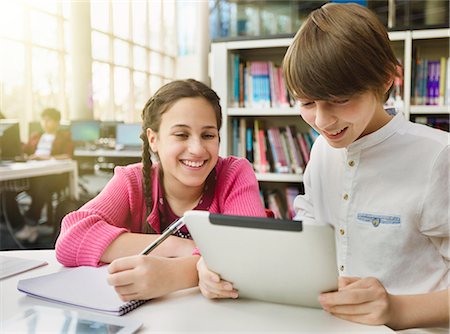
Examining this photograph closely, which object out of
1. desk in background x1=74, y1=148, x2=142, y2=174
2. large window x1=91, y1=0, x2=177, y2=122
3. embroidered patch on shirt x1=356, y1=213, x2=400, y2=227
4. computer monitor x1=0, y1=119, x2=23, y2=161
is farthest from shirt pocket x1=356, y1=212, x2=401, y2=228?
large window x1=91, y1=0, x2=177, y2=122

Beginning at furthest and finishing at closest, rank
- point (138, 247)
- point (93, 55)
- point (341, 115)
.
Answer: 1. point (93, 55)
2. point (138, 247)
3. point (341, 115)

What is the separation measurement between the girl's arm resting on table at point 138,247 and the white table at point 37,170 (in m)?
2.99

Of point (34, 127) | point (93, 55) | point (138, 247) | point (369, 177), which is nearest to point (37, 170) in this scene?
point (34, 127)

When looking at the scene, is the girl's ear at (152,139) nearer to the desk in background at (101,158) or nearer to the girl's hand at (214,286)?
the girl's hand at (214,286)

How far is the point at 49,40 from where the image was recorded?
7.73m

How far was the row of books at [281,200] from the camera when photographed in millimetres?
2615

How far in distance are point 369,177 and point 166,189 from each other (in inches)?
22.3

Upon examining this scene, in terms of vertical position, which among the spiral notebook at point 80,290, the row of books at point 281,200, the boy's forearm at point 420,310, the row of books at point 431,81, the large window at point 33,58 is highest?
the large window at point 33,58

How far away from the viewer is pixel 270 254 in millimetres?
673

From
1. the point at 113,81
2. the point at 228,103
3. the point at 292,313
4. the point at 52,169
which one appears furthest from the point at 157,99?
the point at 113,81

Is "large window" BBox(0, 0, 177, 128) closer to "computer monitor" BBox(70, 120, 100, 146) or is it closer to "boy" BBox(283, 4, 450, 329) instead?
"computer monitor" BBox(70, 120, 100, 146)

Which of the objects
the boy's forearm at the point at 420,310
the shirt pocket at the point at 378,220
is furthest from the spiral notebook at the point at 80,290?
the shirt pocket at the point at 378,220

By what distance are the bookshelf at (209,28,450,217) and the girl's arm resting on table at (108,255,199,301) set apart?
68.3 inches

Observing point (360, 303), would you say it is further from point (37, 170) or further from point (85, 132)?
point (85, 132)
